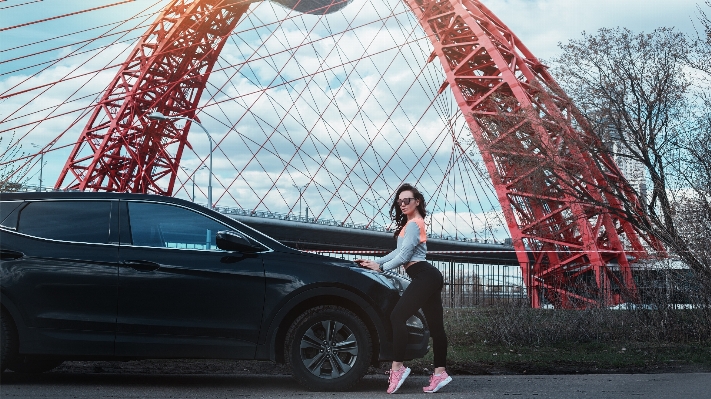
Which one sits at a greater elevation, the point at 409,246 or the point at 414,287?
the point at 409,246

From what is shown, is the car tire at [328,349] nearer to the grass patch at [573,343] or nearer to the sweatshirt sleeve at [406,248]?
the sweatshirt sleeve at [406,248]

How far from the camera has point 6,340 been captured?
6.85 meters

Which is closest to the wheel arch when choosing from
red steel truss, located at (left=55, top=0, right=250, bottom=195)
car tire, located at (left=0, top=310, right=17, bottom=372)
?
car tire, located at (left=0, top=310, right=17, bottom=372)

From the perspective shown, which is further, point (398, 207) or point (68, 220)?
point (398, 207)

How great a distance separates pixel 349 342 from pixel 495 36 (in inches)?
900

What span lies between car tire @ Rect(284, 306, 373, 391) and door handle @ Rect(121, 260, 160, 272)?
121 cm

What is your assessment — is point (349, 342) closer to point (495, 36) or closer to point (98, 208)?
point (98, 208)

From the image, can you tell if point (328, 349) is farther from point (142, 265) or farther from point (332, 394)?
point (142, 265)

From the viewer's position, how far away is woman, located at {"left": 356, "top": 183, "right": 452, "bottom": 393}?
275 inches

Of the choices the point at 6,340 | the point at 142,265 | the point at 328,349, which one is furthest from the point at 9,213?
the point at 328,349

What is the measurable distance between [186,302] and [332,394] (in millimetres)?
1392

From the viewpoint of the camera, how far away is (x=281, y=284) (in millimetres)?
6965

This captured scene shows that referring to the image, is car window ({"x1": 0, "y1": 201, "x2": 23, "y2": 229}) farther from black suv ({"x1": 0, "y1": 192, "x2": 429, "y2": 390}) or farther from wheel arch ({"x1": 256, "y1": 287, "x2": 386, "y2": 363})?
wheel arch ({"x1": 256, "y1": 287, "x2": 386, "y2": 363})

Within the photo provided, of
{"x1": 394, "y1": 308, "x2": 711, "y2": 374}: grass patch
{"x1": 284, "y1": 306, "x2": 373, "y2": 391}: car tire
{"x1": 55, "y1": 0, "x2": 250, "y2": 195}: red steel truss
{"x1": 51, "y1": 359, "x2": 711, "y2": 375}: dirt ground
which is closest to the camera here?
{"x1": 284, "y1": 306, "x2": 373, "y2": 391}: car tire
